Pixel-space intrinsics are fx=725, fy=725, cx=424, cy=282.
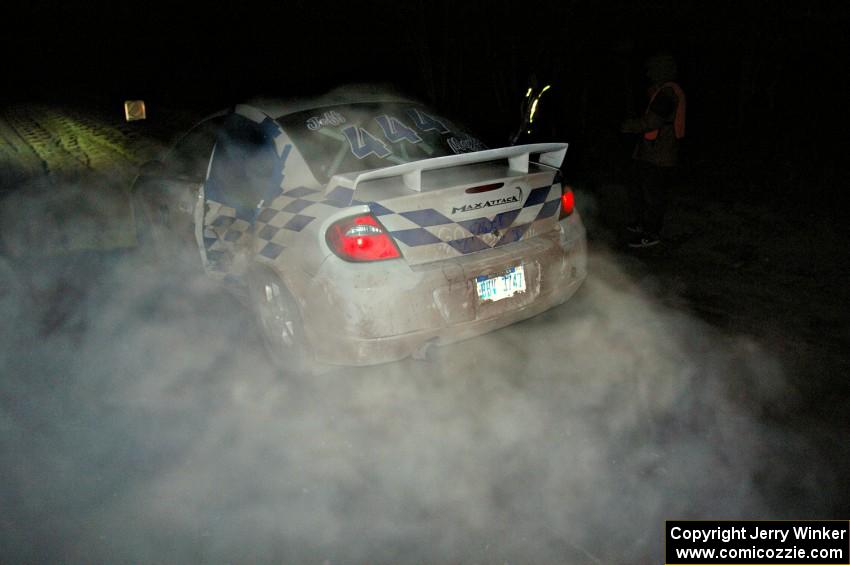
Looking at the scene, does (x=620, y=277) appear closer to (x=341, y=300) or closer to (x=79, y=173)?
(x=341, y=300)

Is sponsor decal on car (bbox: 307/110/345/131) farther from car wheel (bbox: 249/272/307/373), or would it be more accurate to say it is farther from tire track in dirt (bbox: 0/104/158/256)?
tire track in dirt (bbox: 0/104/158/256)

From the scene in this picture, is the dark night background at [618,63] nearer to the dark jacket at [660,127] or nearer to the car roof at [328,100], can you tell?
the dark jacket at [660,127]

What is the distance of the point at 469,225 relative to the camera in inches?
144

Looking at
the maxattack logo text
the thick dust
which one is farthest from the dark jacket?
the maxattack logo text

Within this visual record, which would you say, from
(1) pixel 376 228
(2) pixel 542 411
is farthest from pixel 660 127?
(1) pixel 376 228

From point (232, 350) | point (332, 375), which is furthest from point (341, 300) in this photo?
point (232, 350)

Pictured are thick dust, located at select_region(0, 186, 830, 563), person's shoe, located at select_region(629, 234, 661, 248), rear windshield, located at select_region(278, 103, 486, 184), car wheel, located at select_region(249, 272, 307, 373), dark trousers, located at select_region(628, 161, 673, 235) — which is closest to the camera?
thick dust, located at select_region(0, 186, 830, 563)

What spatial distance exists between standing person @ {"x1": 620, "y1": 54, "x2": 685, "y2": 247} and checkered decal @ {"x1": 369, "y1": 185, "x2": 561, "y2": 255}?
8.06 ft

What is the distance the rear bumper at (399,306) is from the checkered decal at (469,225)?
76 mm

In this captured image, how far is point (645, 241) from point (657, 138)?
893mm

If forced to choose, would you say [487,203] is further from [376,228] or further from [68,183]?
[68,183]

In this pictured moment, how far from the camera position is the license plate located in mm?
3670

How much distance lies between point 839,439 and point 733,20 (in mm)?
11175

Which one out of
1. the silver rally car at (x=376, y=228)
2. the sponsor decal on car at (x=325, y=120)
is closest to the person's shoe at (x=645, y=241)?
the silver rally car at (x=376, y=228)
